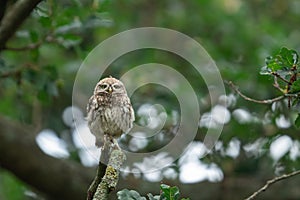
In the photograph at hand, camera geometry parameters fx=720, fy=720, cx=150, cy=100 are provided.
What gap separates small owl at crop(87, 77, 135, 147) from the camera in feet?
11.7

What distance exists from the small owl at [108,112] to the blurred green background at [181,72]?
3.67 ft

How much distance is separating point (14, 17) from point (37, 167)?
6.02 ft

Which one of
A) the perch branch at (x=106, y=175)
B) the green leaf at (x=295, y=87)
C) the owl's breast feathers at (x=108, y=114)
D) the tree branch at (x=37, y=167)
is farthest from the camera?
the tree branch at (x=37, y=167)

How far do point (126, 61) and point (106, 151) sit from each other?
3.63m

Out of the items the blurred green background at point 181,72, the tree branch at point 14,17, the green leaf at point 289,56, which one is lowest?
the green leaf at point 289,56

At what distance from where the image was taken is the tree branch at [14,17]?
415 cm

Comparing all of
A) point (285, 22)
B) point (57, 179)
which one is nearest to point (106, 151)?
point (57, 179)

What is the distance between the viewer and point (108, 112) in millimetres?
3553

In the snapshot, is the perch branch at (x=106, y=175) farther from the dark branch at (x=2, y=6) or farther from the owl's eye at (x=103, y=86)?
the dark branch at (x=2, y=6)

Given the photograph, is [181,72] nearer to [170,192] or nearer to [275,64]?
[275,64]

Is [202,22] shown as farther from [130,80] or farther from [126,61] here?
[130,80]

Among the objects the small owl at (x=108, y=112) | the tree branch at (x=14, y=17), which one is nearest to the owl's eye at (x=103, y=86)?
the small owl at (x=108, y=112)

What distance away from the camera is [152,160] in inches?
220

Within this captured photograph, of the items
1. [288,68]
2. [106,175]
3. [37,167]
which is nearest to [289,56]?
[288,68]
